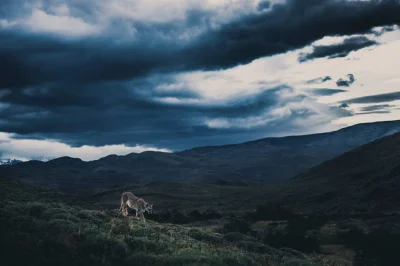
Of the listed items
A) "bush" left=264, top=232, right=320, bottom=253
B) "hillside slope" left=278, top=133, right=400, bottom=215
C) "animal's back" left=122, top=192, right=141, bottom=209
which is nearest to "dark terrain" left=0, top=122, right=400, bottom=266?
"bush" left=264, top=232, right=320, bottom=253

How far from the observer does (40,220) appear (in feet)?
57.3

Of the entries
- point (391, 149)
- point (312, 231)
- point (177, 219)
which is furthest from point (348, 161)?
point (312, 231)

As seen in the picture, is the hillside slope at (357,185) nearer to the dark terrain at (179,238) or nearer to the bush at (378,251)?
the dark terrain at (179,238)

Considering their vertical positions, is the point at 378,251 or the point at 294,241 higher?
the point at 378,251

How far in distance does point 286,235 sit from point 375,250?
816 centimetres

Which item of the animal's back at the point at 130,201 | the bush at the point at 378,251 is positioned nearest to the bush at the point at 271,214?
the bush at the point at 378,251

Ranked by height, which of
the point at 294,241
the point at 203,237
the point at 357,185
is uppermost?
the point at 203,237

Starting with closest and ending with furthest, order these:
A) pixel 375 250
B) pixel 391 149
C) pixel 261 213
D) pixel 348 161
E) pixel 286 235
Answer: pixel 375 250 → pixel 286 235 → pixel 261 213 → pixel 391 149 → pixel 348 161

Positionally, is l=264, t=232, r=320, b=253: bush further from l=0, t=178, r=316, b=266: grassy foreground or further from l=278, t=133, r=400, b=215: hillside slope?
l=278, t=133, r=400, b=215: hillside slope

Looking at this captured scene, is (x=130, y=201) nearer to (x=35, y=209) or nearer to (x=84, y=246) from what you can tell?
(x=35, y=209)

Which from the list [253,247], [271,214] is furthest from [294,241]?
[271,214]

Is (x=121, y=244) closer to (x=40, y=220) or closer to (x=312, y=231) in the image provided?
(x=40, y=220)

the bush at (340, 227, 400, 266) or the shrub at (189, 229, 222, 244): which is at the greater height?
the shrub at (189, 229, 222, 244)

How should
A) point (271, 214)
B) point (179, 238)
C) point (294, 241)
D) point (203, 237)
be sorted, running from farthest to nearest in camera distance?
point (271, 214) → point (294, 241) → point (203, 237) → point (179, 238)
